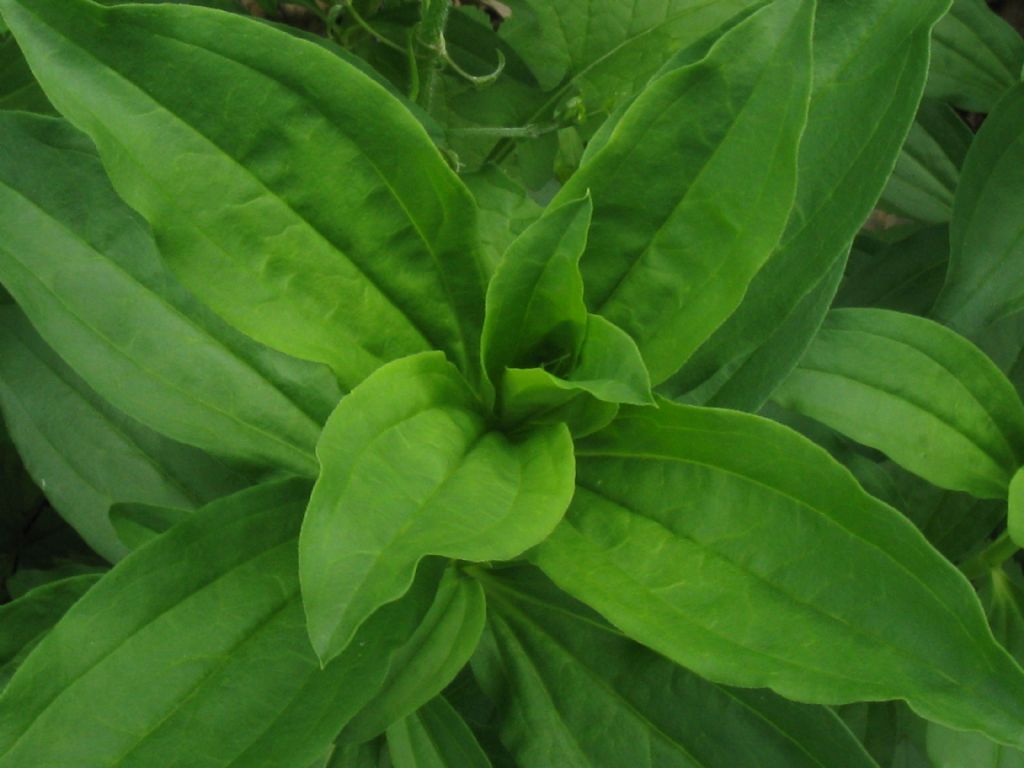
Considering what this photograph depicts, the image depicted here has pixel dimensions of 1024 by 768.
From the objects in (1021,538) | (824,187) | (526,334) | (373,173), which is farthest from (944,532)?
(373,173)

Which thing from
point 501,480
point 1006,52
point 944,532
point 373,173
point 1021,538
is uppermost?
point 373,173

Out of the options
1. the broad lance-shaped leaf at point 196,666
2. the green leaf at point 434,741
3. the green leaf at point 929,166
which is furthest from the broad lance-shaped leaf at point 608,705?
the green leaf at point 929,166

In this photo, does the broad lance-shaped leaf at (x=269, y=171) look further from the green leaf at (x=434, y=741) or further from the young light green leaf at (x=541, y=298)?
the green leaf at (x=434, y=741)

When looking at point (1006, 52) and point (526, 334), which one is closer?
point (526, 334)

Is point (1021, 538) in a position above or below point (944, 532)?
above

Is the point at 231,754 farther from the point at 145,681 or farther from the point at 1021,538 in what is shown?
the point at 1021,538

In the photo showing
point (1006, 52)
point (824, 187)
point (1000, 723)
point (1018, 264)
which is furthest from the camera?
point (1006, 52)

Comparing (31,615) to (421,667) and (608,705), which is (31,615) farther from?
(608,705)
